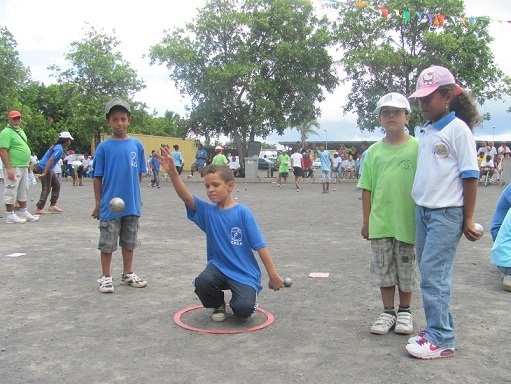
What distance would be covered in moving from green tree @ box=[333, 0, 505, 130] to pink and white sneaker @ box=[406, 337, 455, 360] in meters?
Result: 27.7

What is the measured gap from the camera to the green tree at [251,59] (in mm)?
32500

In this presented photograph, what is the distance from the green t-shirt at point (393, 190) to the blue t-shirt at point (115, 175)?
Answer: 2489mm

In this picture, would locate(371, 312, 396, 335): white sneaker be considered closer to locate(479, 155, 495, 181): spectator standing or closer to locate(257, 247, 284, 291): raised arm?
locate(257, 247, 284, 291): raised arm

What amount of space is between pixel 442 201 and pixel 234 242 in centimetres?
168

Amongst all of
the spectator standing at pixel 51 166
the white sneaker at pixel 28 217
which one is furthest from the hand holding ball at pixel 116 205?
the spectator standing at pixel 51 166

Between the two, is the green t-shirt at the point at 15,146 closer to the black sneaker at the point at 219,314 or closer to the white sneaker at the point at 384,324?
the black sneaker at the point at 219,314

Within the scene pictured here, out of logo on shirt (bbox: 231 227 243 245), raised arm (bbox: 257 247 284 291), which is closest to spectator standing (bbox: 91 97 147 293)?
logo on shirt (bbox: 231 227 243 245)

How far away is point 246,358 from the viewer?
143 inches

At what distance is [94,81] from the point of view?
3806cm

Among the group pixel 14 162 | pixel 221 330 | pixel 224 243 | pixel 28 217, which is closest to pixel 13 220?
pixel 28 217

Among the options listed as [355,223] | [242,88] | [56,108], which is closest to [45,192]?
[355,223]

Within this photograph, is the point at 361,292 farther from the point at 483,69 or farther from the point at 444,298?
the point at 483,69

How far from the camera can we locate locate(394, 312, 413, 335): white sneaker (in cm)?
412

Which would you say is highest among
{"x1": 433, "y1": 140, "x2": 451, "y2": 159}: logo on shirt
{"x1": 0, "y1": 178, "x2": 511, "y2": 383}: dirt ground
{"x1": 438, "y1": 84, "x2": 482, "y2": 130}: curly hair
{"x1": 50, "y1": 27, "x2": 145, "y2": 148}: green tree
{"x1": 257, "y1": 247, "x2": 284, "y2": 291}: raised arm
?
{"x1": 50, "y1": 27, "x2": 145, "y2": 148}: green tree
